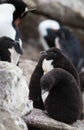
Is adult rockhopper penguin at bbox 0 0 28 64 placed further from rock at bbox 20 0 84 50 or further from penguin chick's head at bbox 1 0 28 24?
rock at bbox 20 0 84 50

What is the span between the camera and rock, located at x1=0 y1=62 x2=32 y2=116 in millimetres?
5108

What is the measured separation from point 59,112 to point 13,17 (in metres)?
1.89

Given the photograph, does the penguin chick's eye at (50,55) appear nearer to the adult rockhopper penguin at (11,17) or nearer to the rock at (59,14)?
the adult rockhopper penguin at (11,17)

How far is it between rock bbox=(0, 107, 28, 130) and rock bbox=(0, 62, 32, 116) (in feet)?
0.54

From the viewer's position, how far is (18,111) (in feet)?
17.0

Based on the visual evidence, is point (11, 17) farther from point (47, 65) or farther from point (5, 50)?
point (47, 65)

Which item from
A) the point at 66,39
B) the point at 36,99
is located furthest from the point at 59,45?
the point at 36,99

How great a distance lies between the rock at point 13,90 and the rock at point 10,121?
16 cm

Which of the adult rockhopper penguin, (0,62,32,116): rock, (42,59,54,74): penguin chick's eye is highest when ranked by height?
(0,62,32,116): rock

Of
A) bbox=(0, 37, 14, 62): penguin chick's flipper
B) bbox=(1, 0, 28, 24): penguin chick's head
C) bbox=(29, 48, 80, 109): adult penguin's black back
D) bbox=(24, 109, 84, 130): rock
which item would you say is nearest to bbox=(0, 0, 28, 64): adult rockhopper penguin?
bbox=(1, 0, 28, 24): penguin chick's head

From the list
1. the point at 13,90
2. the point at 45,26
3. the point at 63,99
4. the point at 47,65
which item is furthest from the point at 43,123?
the point at 45,26

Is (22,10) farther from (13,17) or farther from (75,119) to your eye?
(75,119)

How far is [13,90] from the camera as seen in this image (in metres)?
5.20

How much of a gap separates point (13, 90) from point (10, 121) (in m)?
0.47
